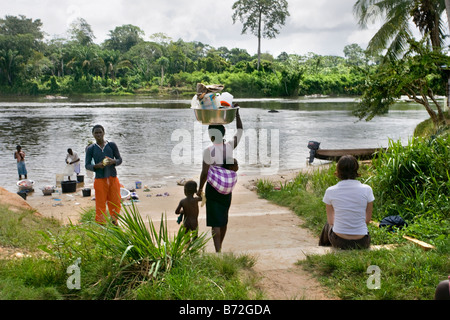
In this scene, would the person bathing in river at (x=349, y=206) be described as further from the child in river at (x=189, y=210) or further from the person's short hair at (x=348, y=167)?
the child in river at (x=189, y=210)

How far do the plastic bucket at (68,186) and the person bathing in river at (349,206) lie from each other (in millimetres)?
8439

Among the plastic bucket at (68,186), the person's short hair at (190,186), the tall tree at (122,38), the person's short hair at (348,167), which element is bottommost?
the plastic bucket at (68,186)

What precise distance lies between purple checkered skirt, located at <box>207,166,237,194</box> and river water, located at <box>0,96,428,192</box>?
4.21 metres

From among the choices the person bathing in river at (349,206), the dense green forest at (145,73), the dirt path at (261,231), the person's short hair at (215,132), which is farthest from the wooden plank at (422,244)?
the dense green forest at (145,73)

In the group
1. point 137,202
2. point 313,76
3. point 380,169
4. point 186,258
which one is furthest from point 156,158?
point 313,76

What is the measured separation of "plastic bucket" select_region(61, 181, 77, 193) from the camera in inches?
439

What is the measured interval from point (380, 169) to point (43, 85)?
7415cm

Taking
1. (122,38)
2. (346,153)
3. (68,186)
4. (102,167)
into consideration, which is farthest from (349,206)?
(122,38)

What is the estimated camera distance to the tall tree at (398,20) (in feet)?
55.0

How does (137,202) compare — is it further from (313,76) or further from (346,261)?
(313,76)

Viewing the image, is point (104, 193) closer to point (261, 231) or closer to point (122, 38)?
point (261, 231)

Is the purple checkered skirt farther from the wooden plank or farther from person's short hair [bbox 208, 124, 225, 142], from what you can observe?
the wooden plank

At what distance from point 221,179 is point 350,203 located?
134 cm

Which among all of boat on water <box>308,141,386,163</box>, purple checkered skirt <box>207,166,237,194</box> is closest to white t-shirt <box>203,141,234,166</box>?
purple checkered skirt <box>207,166,237,194</box>
